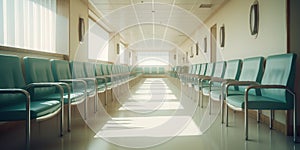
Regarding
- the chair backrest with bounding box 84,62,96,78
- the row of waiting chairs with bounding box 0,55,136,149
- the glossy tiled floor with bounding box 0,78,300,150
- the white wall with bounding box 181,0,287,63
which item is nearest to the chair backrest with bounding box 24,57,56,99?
the row of waiting chairs with bounding box 0,55,136,149

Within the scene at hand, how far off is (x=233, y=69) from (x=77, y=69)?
2.64m

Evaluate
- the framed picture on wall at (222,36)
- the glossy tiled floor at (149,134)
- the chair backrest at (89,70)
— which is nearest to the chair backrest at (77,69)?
the chair backrest at (89,70)

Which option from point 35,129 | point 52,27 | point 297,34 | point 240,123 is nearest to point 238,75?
point 240,123

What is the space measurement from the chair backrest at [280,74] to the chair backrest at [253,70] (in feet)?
0.46

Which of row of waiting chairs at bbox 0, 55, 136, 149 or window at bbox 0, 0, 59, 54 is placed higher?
window at bbox 0, 0, 59, 54

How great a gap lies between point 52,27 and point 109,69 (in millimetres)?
2175

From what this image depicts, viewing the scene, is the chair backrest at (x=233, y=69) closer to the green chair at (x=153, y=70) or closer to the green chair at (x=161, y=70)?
→ the green chair at (x=153, y=70)

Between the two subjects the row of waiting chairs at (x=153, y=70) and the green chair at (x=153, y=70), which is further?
the green chair at (x=153, y=70)

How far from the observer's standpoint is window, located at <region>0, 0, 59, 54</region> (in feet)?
9.23

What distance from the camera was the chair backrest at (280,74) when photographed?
2250mm

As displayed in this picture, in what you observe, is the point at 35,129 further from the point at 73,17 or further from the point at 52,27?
the point at 73,17

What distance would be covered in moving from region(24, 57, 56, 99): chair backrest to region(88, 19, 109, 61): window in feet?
12.8

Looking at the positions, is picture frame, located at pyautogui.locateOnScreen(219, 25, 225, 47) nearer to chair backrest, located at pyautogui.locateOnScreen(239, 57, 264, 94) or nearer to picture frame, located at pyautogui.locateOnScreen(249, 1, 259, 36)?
picture frame, located at pyautogui.locateOnScreen(249, 1, 259, 36)

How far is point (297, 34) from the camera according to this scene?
8.40 ft
